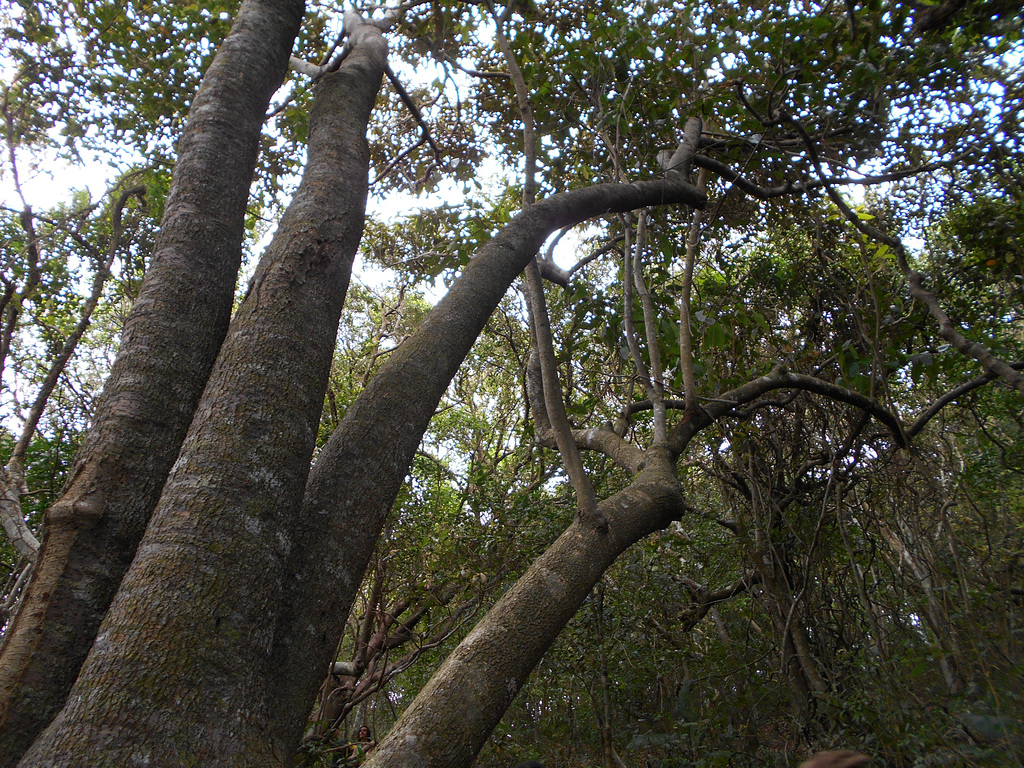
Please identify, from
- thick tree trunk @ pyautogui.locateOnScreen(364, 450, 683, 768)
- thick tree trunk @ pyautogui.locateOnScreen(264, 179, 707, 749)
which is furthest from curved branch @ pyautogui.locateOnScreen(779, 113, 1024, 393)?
thick tree trunk @ pyautogui.locateOnScreen(264, 179, 707, 749)

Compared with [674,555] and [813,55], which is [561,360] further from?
[813,55]

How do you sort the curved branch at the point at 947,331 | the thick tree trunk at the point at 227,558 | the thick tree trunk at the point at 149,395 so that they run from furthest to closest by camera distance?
the curved branch at the point at 947,331
the thick tree trunk at the point at 149,395
the thick tree trunk at the point at 227,558

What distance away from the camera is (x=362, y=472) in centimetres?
145

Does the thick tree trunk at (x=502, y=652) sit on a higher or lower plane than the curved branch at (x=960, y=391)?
lower

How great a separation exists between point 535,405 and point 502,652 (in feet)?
7.05

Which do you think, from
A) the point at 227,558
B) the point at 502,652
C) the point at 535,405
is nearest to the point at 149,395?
the point at 227,558

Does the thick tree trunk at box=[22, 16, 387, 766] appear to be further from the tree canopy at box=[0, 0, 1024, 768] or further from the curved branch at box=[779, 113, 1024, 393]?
the curved branch at box=[779, 113, 1024, 393]

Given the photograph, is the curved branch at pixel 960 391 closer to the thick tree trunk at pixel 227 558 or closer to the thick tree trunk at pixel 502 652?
the thick tree trunk at pixel 502 652

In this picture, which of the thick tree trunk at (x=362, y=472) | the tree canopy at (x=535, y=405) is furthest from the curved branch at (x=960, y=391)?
the thick tree trunk at (x=362, y=472)

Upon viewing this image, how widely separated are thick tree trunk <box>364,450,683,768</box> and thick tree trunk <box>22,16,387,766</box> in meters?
0.29

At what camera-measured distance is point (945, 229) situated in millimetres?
4305

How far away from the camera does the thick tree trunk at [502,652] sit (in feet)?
4.33

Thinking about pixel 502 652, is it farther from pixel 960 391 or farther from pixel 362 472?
pixel 960 391

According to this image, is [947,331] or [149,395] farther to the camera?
[947,331]
